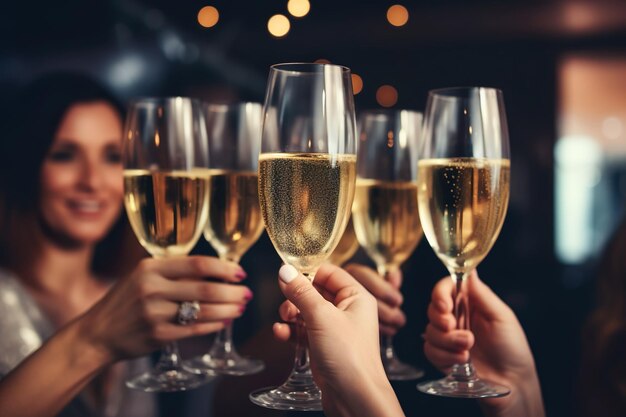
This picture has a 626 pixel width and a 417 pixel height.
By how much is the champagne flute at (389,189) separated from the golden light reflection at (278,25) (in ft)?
19.0

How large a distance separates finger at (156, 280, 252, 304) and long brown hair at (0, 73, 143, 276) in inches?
58.8

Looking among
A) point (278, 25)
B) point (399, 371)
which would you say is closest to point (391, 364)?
point (399, 371)

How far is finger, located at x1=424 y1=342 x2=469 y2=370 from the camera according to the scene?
1122 mm

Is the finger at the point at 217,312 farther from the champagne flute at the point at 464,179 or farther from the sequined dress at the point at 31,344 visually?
the sequined dress at the point at 31,344

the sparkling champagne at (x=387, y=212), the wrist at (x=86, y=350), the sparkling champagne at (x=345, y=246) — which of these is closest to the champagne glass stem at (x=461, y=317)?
the sparkling champagne at (x=387, y=212)

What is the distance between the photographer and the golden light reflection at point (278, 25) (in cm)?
716

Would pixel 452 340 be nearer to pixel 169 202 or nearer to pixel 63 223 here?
pixel 169 202

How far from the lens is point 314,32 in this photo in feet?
26.2

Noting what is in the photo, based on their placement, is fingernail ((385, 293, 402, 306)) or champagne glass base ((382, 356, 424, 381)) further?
fingernail ((385, 293, 402, 306))

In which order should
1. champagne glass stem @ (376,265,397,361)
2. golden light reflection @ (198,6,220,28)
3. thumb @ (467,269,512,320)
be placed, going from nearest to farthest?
thumb @ (467,269,512,320)
champagne glass stem @ (376,265,397,361)
golden light reflection @ (198,6,220,28)

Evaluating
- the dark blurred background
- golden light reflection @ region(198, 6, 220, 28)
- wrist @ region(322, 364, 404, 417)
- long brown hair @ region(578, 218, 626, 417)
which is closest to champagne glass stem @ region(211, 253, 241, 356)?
wrist @ region(322, 364, 404, 417)

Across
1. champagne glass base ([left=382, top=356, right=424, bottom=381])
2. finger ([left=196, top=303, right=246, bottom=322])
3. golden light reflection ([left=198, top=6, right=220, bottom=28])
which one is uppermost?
golden light reflection ([left=198, top=6, right=220, bottom=28])

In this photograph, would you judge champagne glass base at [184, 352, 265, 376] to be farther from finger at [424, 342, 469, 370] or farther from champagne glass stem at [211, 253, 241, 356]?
finger at [424, 342, 469, 370]

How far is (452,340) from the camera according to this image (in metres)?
1.12
